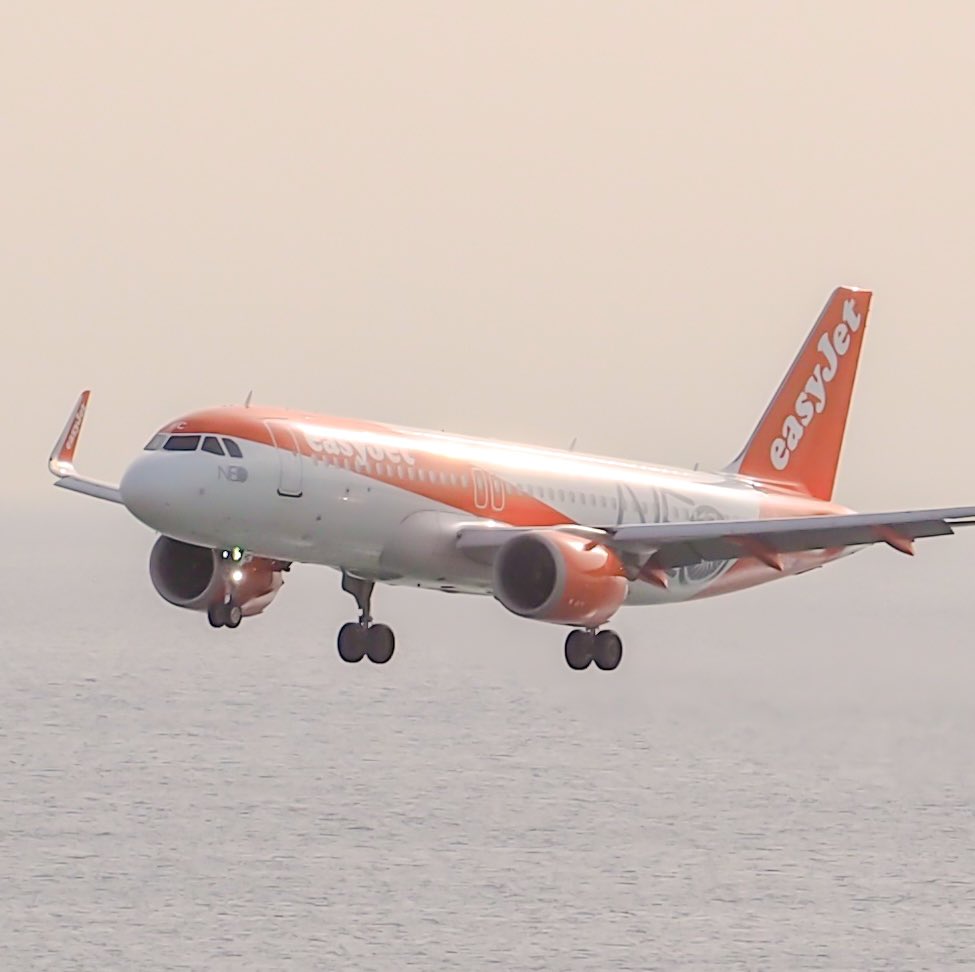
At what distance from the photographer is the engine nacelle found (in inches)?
2050

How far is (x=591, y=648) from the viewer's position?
52.7m

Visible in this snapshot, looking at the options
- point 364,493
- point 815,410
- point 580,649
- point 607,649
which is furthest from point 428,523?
point 815,410

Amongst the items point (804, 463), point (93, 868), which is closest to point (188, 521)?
point (804, 463)

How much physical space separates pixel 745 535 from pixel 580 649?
197 inches

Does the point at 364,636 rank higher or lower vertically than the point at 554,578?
lower

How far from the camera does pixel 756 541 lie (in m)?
53.2

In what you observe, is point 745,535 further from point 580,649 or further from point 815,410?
point 815,410

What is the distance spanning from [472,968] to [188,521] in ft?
333

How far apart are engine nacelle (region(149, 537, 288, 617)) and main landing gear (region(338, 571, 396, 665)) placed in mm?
2624

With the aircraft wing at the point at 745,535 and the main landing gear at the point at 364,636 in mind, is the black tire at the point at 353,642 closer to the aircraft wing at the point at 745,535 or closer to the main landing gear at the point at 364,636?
the main landing gear at the point at 364,636

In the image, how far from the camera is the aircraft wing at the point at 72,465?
56.3 meters

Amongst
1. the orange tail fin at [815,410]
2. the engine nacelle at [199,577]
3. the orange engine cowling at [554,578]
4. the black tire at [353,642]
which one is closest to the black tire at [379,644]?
the black tire at [353,642]

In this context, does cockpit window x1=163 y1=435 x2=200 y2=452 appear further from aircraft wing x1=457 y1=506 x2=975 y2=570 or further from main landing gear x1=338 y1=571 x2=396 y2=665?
main landing gear x1=338 y1=571 x2=396 y2=665

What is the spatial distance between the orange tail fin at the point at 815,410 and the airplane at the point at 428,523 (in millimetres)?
7006
